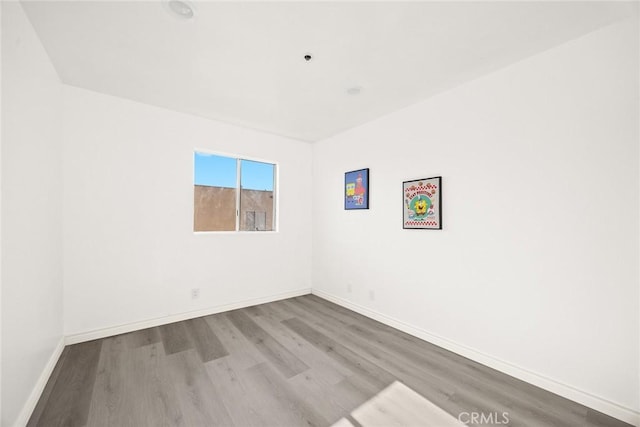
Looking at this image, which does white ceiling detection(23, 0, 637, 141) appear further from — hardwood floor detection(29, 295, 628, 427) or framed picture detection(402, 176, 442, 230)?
hardwood floor detection(29, 295, 628, 427)

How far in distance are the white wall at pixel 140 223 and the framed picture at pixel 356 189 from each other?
135 cm

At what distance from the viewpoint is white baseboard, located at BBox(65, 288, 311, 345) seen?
2.61 meters

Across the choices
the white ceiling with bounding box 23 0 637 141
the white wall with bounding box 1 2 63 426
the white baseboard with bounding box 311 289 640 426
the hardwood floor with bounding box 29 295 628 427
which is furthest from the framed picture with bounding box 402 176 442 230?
the white wall with bounding box 1 2 63 426

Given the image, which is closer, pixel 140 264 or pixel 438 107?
pixel 438 107

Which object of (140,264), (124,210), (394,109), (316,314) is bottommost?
(316,314)

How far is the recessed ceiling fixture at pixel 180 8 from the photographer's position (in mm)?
1567

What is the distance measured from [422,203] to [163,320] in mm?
3203

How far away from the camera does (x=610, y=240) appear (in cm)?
171

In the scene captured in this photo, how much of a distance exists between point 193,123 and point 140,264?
177cm

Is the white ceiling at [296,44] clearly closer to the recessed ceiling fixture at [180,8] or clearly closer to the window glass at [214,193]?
the recessed ceiling fixture at [180,8]

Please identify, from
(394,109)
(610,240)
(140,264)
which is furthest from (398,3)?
(140,264)

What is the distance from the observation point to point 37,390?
1.78 metres

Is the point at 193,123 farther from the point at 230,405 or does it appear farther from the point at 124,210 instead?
the point at 230,405

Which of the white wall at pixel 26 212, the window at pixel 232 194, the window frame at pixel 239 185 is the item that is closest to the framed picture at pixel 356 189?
the window frame at pixel 239 185
